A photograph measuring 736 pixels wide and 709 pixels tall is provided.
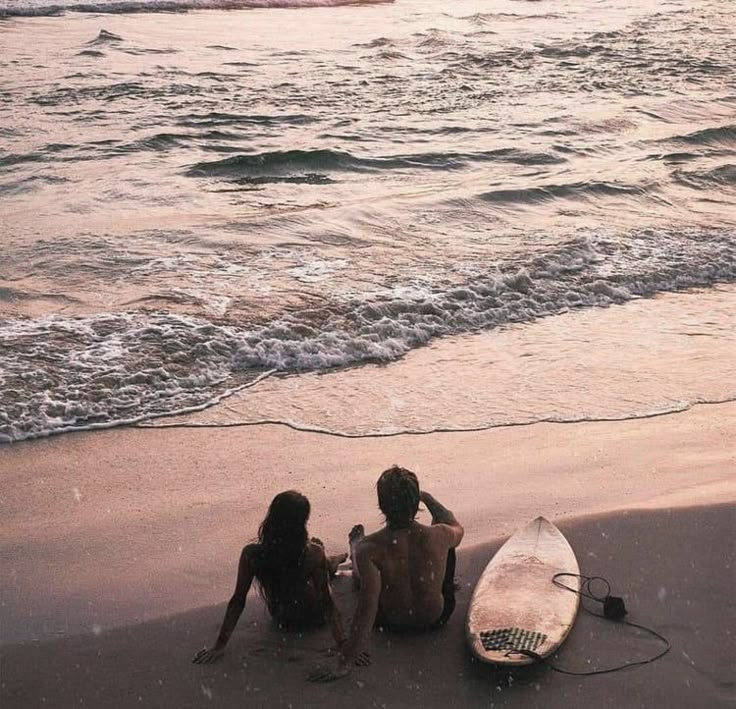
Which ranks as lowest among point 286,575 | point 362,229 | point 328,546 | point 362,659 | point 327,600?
point 362,229

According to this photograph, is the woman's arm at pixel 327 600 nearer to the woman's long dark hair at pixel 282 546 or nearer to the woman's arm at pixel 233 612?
the woman's long dark hair at pixel 282 546

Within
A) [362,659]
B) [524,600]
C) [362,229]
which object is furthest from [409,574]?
[362,229]

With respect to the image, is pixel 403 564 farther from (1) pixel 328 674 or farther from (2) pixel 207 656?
(2) pixel 207 656

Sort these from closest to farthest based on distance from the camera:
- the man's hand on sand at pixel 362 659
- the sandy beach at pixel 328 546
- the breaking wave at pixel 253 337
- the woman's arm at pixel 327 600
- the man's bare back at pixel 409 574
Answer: the sandy beach at pixel 328 546, the man's hand on sand at pixel 362 659, the woman's arm at pixel 327 600, the man's bare back at pixel 409 574, the breaking wave at pixel 253 337

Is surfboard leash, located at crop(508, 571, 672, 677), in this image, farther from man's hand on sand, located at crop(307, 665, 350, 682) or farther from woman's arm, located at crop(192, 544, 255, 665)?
woman's arm, located at crop(192, 544, 255, 665)

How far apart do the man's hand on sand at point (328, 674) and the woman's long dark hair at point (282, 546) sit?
396mm

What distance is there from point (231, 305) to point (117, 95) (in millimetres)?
11801

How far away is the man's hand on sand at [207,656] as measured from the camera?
4.64m

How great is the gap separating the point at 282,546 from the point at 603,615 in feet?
4.70

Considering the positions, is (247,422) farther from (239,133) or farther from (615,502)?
(239,133)

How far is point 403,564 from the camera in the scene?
192 inches

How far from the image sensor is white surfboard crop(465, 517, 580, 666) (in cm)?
466

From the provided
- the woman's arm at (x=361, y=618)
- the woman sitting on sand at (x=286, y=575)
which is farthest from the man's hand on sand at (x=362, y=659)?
the woman sitting on sand at (x=286, y=575)

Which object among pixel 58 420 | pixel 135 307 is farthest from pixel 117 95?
pixel 58 420
